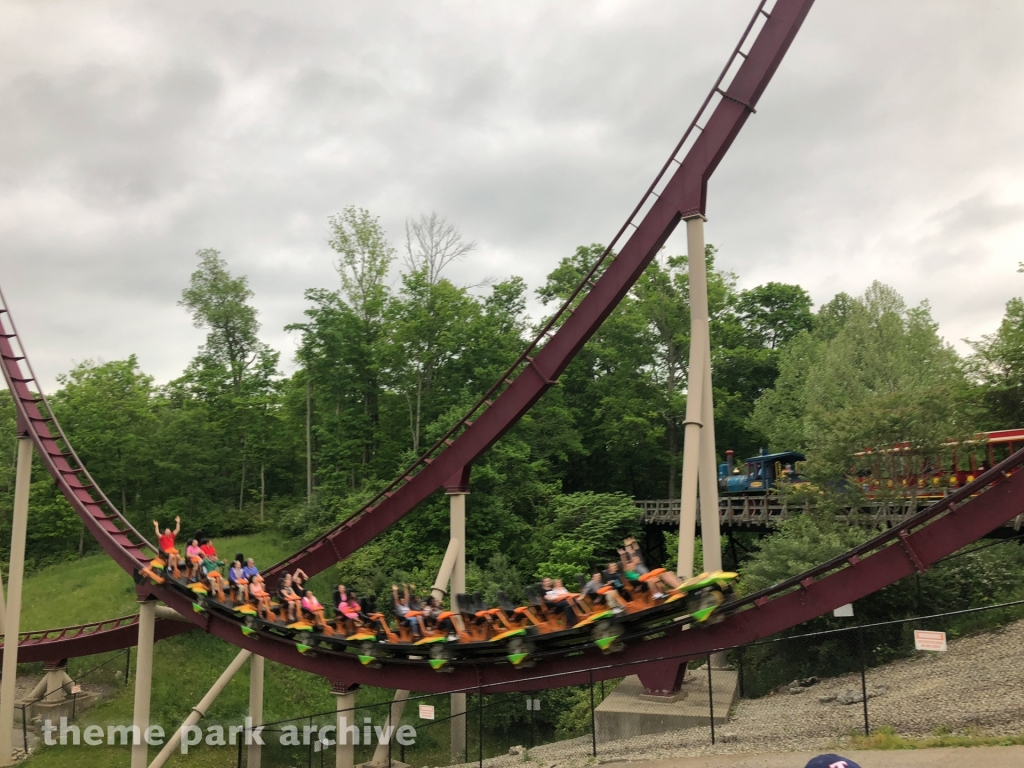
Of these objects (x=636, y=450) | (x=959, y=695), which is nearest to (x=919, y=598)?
(x=959, y=695)

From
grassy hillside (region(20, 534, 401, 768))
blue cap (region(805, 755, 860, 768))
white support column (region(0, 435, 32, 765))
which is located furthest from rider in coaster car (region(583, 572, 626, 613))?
white support column (region(0, 435, 32, 765))

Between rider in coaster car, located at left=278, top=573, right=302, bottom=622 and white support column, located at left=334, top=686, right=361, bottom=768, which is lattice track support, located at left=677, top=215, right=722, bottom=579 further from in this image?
rider in coaster car, located at left=278, top=573, right=302, bottom=622

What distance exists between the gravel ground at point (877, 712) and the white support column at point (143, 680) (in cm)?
741

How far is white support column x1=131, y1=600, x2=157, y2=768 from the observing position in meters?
14.0

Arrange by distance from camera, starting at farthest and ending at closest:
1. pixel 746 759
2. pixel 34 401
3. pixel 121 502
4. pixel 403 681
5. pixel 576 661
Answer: pixel 121 502
pixel 34 401
pixel 403 681
pixel 576 661
pixel 746 759

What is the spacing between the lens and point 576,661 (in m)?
→ 9.70

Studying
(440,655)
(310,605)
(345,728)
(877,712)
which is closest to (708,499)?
(877,712)

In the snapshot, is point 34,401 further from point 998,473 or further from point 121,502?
point 121,502

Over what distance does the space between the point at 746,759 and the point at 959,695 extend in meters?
3.22

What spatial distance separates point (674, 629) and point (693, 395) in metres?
3.24

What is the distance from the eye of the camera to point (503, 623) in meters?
10.2

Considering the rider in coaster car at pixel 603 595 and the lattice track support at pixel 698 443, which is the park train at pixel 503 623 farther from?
the lattice track support at pixel 698 443

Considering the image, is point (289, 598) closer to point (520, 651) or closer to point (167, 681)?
point (520, 651)

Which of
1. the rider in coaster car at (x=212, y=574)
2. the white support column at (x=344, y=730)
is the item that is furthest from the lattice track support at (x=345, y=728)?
the rider in coaster car at (x=212, y=574)
